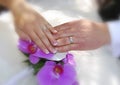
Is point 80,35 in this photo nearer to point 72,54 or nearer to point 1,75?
point 72,54

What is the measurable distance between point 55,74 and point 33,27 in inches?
5.8

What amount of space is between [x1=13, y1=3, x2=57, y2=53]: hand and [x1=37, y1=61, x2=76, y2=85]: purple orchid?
1.6 inches

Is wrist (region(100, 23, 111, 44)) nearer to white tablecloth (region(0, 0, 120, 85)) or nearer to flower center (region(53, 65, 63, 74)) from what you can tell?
white tablecloth (region(0, 0, 120, 85))

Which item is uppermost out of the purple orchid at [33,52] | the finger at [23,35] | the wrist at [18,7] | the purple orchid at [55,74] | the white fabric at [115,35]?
A: the wrist at [18,7]

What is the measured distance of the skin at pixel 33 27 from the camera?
0.65 meters

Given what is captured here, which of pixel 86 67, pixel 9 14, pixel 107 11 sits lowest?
pixel 86 67

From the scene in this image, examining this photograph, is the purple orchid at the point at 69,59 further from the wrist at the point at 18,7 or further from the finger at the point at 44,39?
the wrist at the point at 18,7

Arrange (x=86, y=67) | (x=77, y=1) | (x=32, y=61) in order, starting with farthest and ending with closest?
(x=77, y=1) < (x=86, y=67) < (x=32, y=61)

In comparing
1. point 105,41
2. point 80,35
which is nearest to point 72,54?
point 80,35

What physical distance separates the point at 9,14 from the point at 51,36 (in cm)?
21

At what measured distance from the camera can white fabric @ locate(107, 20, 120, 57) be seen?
83cm

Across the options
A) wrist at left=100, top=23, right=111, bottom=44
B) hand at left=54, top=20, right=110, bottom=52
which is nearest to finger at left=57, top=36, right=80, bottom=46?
hand at left=54, top=20, right=110, bottom=52

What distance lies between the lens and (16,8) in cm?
74

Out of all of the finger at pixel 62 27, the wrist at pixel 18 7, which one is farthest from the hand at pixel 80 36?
the wrist at pixel 18 7
